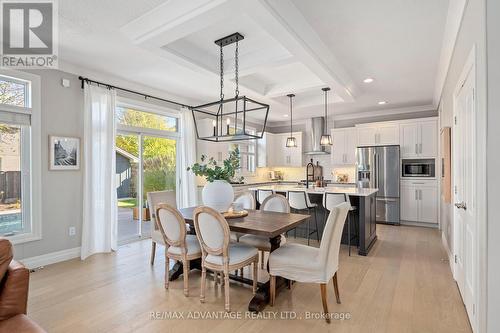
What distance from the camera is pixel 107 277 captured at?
10.6 feet

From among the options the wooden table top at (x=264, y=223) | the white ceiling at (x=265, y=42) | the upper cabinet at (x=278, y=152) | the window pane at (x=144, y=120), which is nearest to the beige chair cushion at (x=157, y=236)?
the wooden table top at (x=264, y=223)

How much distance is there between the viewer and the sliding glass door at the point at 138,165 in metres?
4.74

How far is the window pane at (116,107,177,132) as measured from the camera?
4652 mm

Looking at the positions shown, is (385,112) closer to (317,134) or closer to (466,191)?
(317,134)

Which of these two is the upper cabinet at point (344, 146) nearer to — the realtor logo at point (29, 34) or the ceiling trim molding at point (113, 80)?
the ceiling trim molding at point (113, 80)

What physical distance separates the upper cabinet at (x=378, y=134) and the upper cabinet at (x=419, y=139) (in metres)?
0.16

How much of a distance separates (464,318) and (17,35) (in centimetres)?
539

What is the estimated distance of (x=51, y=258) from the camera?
368 cm

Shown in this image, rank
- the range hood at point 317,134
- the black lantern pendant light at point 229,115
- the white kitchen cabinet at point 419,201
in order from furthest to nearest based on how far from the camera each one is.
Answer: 1. the range hood at point 317,134
2. the white kitchen cabinet at point 419,201
3. the black lantern pendant light at point 229,115

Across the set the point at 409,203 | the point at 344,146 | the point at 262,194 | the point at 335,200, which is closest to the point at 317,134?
the point at 344,146

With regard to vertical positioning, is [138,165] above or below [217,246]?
above

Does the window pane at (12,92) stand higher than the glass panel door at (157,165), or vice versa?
the window pane at (12,92)

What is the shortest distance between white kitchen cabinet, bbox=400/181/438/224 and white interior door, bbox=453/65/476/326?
3.17 meters

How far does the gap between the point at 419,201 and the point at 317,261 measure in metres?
4.83
